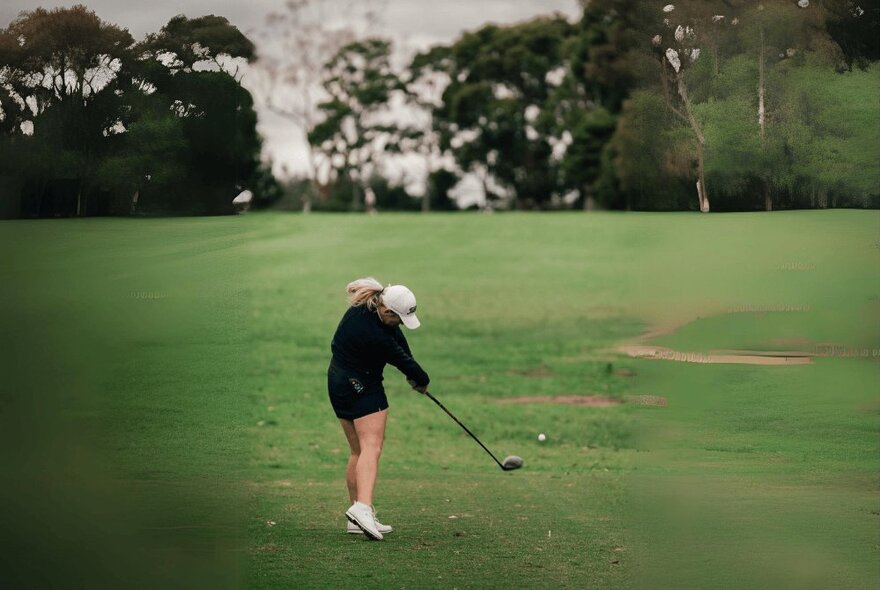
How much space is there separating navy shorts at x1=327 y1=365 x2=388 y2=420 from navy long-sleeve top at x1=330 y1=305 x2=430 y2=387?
0.15 feet

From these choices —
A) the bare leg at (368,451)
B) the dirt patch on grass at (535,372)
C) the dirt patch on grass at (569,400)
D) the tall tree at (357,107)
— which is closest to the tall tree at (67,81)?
the bare leg at (368,451)

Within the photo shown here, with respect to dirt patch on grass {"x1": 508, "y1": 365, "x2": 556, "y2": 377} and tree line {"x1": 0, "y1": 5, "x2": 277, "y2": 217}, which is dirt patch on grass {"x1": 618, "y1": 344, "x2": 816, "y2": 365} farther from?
dirt patch on grass {"x1": 508, "y1": 365, "x2": 556, "y2": 377}

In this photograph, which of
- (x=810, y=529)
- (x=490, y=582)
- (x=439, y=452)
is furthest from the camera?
(x=439, y=452)

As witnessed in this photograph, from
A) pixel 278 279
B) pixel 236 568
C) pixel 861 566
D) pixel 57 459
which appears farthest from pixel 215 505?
pixel 278 279

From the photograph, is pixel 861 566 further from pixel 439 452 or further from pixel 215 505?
pixel 439 452

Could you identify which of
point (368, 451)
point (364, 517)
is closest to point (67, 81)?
point (368, 451)

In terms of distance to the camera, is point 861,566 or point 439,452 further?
point 439,452

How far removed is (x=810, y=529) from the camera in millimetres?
8383

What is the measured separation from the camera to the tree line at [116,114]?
21.0 feet

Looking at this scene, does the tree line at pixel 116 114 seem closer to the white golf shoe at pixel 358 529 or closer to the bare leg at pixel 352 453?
the bare leg at pixel 352 453

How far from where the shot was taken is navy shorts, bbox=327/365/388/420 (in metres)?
7.71

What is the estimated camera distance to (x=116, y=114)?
21.7 ft

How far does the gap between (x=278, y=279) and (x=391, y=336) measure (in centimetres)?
2290

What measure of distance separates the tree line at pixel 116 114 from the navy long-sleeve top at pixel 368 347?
120 cm
